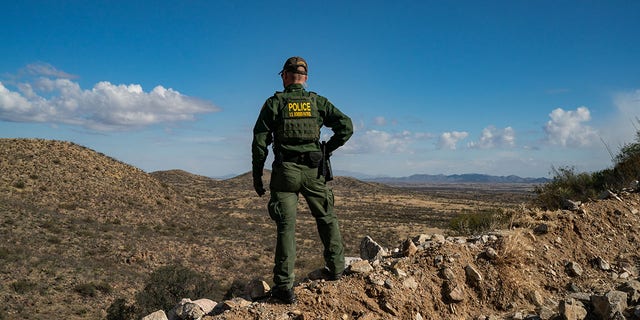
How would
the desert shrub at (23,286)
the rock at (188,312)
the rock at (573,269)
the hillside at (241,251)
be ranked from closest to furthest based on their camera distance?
the rock at (188,312) → the hillside at (241,251) → the rock at (573,269) → the desert shrub at (23,286)

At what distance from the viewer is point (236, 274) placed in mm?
20906

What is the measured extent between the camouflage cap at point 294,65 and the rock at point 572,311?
309 centimetres

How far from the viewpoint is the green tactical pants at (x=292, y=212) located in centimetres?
359

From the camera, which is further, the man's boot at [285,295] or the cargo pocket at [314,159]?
the cargo pocket at [314,159]

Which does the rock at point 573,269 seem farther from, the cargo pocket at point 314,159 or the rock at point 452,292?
the cargo pocket at point 314,159

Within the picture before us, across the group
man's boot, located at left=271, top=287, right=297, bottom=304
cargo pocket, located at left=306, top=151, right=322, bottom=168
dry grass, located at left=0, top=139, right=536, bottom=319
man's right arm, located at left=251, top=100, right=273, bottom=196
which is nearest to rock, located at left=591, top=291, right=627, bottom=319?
man's boot, located at left=271, top=287, right=297, bottom=304

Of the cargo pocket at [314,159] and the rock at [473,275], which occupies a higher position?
the cargo pocket at [314,159]

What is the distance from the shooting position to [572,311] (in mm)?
3229

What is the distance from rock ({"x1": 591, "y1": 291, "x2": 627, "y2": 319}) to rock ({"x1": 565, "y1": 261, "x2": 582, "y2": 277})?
3.55 ft

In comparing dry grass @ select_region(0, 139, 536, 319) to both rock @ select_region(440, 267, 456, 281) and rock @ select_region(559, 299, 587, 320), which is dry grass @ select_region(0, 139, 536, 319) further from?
rock @ select_region(559, 299, 587, 320)

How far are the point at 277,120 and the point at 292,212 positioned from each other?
2.93 ft

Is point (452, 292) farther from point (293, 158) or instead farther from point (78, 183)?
point (78, 183)

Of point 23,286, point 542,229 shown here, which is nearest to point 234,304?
point 542,229

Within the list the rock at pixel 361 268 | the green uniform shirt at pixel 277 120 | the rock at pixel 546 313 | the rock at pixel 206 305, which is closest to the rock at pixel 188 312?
the rock at pixel 206 305
